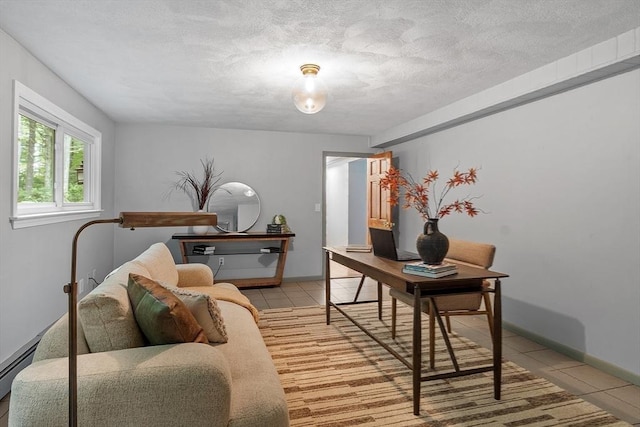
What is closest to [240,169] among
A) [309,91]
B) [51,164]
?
[51,164]

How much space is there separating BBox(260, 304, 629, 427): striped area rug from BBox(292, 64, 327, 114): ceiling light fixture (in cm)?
191

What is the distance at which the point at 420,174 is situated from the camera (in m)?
5.14

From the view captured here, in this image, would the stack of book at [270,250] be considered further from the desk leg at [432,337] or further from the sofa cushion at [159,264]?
the desk leg at [432,337]

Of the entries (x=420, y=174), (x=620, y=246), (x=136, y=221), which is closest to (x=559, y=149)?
(x=620, y=246)

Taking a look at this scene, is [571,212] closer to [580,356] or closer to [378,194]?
[580,356]

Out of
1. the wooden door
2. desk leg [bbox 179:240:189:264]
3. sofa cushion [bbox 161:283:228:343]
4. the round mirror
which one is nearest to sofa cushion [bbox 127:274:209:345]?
sofa cushion [bbox 161:283:228:343]

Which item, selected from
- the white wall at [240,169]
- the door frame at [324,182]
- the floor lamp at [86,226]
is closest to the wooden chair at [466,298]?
the floor lamp at [86,226]

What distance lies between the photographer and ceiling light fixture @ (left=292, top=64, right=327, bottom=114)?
2.91 m

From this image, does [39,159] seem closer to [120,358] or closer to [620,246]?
[120,358]

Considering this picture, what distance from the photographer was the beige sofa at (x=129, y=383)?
4.30ft

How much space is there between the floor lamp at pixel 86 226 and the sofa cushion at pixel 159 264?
1.09m

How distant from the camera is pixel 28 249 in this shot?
9.28ft

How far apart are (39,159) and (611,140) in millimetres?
4401

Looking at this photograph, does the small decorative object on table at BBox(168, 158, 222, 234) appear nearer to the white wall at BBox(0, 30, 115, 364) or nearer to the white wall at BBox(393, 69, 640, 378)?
the white wall at BBox(0, 30, 115, 364)
